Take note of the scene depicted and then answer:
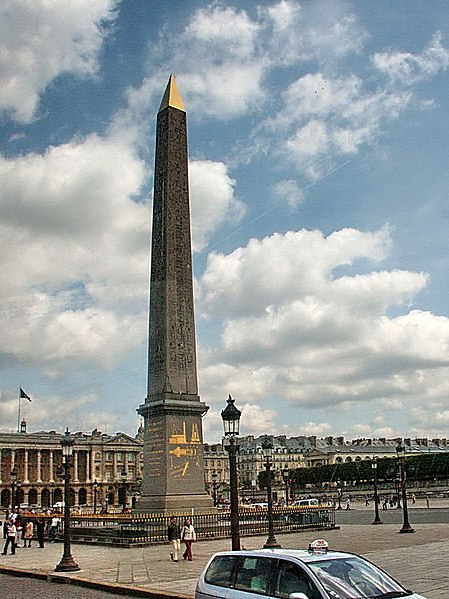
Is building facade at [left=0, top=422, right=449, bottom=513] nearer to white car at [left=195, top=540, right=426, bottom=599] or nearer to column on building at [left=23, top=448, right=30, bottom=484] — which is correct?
column on building at [left=23, top=448, right=30, bottom=484]

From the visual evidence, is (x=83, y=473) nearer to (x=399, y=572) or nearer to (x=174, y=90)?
(x=174, y=90)

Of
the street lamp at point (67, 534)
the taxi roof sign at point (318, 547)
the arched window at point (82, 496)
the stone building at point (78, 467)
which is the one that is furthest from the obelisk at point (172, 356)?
the arched window at point (82, 496)

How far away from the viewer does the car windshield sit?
8.73 metres

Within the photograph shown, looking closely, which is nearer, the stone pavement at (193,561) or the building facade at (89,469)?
the stone pavement at (193,561)

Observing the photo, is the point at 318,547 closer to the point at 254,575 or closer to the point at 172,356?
the point at 254,575

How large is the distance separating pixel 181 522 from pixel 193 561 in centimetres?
765

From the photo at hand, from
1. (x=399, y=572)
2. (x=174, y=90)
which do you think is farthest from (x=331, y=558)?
(x=174, y=90)

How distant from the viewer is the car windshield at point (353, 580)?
8.73 meters

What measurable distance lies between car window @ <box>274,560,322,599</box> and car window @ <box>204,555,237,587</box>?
0.86m

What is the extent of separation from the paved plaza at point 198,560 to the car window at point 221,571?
5.13m

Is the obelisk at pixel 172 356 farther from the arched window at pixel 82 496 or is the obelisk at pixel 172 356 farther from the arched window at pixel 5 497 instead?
the arched window at pixel 82 496

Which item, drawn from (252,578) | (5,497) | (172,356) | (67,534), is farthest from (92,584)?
(5,497)

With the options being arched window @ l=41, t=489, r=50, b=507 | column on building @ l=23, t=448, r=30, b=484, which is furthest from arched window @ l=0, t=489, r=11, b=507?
arched window @ l=41, t=489, r=50, b=507

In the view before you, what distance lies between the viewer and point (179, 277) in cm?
3409
